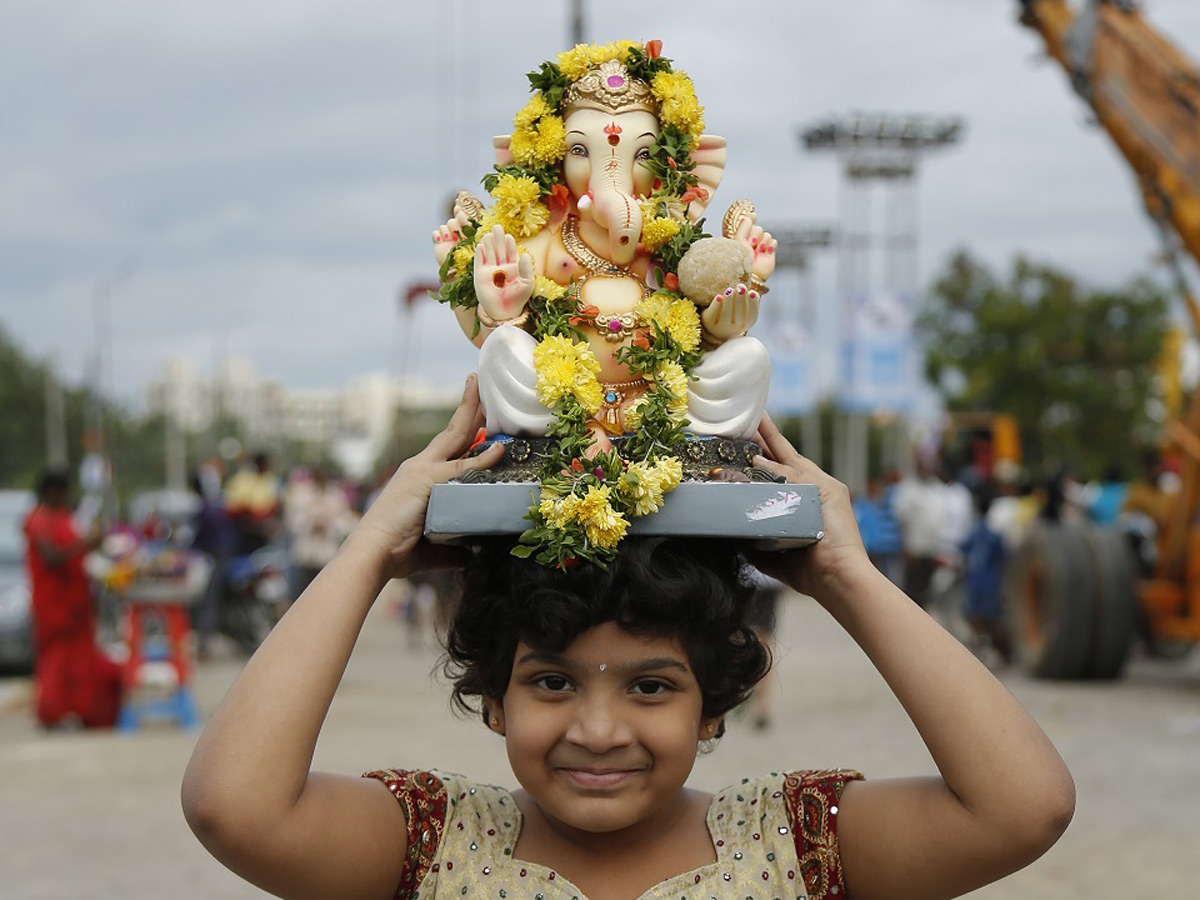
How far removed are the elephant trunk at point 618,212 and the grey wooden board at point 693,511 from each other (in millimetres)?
A: 484

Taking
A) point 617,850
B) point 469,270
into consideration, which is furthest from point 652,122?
point 617,850

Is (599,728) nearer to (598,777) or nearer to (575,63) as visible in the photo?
(598,777)

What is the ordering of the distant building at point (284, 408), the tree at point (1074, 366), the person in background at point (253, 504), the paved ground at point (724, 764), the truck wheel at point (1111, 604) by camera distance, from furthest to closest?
1. the distant building at point (284, 408)
2. the tree at point (1074, 366)
3. the person in background at point (253, 504)
4. the truck wheel at point (1111, 604)
5. the paved ground at point (724, 764)

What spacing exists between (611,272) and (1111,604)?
9116 mm

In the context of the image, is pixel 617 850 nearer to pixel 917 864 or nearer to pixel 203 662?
pixel 917 864

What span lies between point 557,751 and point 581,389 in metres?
0.53

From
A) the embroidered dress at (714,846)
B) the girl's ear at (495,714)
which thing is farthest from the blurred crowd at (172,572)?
the embroidered dress at (714,846)

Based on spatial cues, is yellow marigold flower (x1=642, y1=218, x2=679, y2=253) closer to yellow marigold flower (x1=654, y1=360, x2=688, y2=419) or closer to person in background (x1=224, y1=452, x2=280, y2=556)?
yellow marigold flower (x1=654, y1=360, x2=688, y2=419)

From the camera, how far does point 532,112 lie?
2461 millimetres

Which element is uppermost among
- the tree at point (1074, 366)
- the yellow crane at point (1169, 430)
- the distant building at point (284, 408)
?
the yellow crane at point (1169, 430)

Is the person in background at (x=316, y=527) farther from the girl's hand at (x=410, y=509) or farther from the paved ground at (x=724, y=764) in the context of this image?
the girl's hand at (x=410, y=509)

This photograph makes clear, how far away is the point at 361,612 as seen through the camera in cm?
220

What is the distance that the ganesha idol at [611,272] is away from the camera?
226 centimetres

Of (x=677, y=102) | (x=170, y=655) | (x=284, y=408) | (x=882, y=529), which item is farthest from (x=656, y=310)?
(x=284, y=408)
